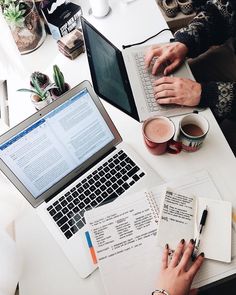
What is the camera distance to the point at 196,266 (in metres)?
0.75

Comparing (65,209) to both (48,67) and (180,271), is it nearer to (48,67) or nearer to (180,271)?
(180,271)

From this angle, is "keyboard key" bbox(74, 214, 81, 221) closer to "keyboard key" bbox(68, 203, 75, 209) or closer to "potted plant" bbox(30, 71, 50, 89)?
"keyboard key" bbox(68, 203, 75, 209)

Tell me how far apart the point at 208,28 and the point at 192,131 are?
0.52 metres

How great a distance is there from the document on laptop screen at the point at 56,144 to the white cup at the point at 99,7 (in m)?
0.61

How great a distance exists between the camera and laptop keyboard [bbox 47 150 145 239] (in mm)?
861

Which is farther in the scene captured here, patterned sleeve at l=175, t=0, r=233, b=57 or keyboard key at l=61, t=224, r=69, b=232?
patterned sleeve at l=175, t=0, r=233, b=57

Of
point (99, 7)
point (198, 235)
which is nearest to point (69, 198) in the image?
point (198, 235)

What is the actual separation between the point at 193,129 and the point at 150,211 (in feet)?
0.90

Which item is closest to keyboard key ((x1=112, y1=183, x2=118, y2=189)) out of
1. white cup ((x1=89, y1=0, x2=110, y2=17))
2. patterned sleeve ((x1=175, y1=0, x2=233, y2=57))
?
patterned sleeve ((x1=175, y1=0, x2=233, y2=57))

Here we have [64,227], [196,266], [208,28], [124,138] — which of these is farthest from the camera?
[208,28]

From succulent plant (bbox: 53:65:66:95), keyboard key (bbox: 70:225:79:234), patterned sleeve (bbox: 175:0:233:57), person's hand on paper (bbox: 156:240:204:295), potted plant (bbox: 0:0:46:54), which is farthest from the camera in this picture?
patterned sleeve (bbox: 175:0:233:57)

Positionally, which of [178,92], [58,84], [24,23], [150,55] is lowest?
[178,92]

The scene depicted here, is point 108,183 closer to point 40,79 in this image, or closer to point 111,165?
point 111,165

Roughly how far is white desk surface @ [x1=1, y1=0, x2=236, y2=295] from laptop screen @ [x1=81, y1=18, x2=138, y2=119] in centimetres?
4
